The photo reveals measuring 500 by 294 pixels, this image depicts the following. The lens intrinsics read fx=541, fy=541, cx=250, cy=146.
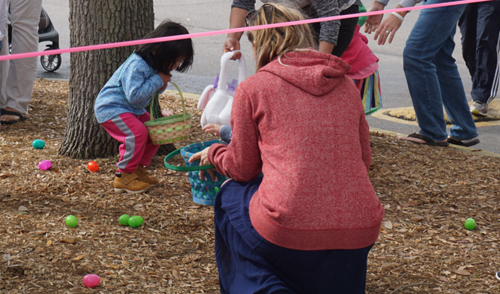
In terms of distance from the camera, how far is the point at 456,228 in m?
3.40

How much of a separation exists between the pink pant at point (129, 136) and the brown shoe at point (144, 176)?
0.09 metres

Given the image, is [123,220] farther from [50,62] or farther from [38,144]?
[50,62]

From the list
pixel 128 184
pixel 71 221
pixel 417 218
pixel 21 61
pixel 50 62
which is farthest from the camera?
pixel 50 62

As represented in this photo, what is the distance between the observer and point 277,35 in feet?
7.13

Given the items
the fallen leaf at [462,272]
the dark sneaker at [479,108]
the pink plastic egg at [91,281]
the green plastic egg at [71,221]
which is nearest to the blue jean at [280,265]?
the pink plastic egg at [91,281]

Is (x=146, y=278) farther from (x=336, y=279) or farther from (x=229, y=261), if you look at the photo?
(x=336, y=279)

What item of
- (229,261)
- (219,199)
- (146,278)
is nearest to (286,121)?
(219,199)

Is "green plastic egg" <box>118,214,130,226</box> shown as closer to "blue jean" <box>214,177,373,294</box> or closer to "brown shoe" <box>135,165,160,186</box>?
"brown shoe" <box>135,165,160,186</box>

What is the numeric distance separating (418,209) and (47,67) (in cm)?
576

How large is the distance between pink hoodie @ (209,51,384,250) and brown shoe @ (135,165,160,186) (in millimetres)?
1820

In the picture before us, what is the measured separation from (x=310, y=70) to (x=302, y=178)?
1.30ft

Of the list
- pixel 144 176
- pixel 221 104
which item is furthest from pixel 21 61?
pixel 221 104

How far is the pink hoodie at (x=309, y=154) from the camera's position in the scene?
6.24 feet

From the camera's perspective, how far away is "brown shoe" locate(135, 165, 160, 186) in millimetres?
3732
